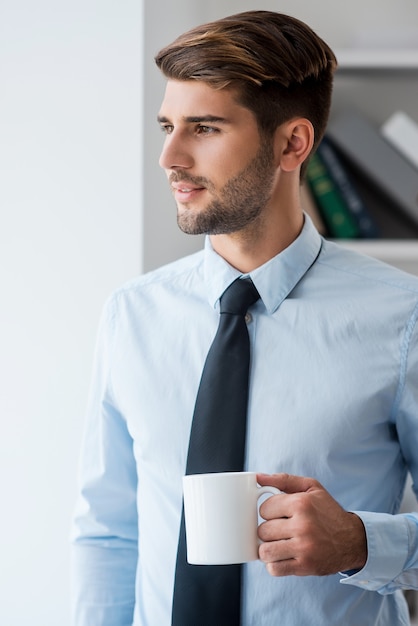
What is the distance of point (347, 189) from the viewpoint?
189 cm

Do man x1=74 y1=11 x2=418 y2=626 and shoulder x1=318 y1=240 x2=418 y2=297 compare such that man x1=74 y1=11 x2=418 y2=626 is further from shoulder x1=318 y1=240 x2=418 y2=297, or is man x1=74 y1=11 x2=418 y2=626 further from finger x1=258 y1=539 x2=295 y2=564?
finger x1=258 y1=539 x2=295 y2=564

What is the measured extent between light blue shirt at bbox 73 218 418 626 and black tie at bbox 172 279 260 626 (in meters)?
0.03

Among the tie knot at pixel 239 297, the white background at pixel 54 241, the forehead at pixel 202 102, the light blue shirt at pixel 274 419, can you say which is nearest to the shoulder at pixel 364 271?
the light blue shirt at pixel 274 419

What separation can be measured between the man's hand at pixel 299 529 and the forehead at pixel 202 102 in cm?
50

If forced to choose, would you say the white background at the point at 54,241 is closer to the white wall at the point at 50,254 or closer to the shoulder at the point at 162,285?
the white wall at the point at 50,254

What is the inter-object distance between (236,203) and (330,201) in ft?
2.49

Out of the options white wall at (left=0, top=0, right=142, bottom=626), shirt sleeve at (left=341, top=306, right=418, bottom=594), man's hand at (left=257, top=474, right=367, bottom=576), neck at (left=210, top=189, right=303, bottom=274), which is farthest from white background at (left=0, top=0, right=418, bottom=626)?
man's hand at (left=257, top=474, right=367, bottom=576)

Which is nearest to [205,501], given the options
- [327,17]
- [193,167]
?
[193,167]

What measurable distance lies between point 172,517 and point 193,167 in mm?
475

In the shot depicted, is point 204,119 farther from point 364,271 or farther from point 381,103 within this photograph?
point 381,103

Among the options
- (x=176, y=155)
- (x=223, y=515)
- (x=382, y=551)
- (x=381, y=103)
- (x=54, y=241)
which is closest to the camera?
(x=223, y=515)

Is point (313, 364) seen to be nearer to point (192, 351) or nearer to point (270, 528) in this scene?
point (192, 351)

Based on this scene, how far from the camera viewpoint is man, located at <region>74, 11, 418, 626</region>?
1117mm

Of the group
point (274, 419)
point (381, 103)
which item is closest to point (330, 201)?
point (381, 103)
